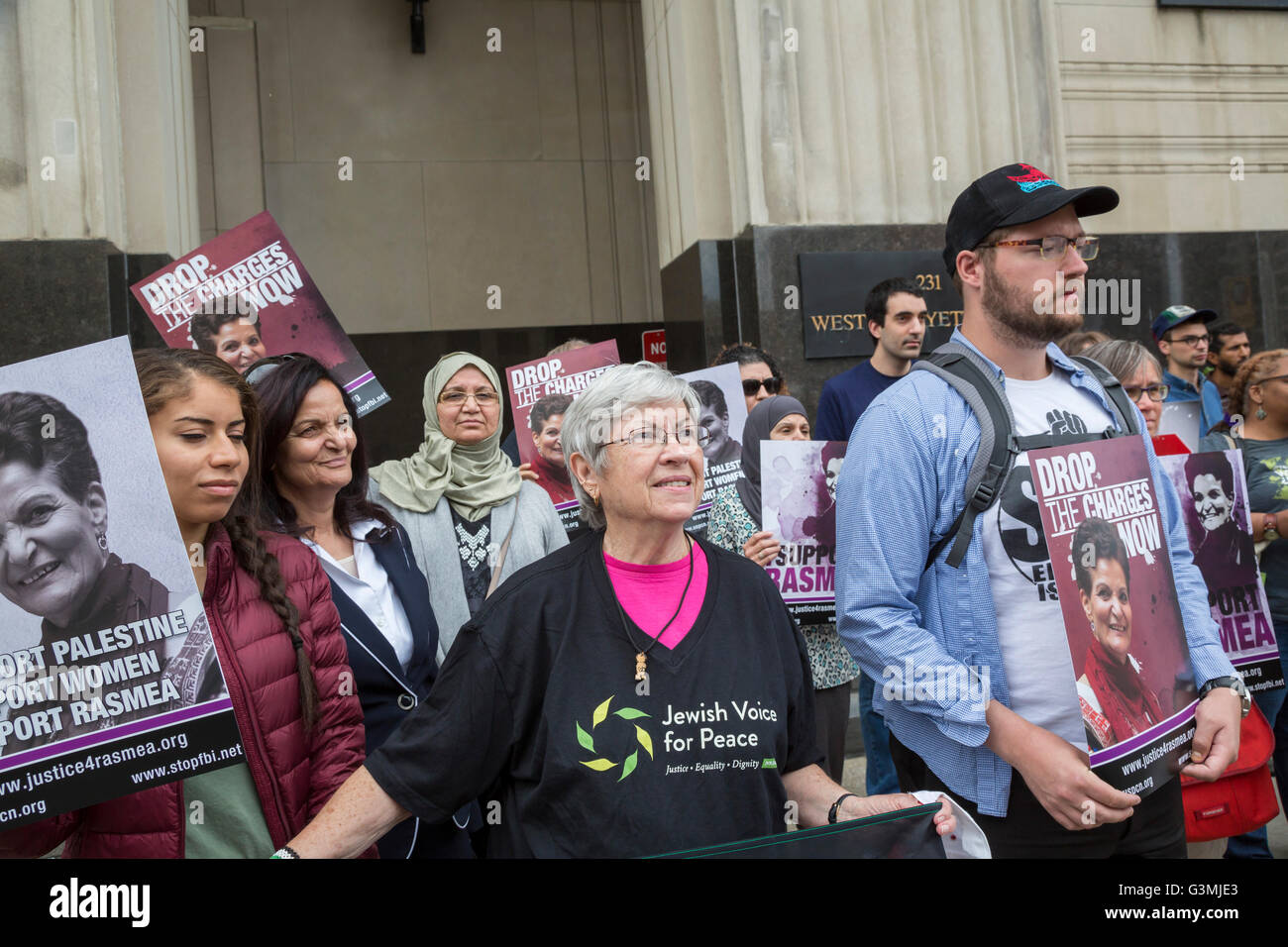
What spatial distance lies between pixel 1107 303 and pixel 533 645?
20.8 ft

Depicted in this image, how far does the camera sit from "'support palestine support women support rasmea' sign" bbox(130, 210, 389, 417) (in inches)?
160

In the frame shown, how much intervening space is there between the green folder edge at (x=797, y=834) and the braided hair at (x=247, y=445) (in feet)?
3.28

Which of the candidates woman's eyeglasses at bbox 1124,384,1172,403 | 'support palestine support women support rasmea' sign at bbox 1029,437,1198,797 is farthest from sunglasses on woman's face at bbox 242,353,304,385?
woman's eyeglasses at bbox 1124,384,1172,403

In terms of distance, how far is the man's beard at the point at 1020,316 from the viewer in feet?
8.38

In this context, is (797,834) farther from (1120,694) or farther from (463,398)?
(463,398)

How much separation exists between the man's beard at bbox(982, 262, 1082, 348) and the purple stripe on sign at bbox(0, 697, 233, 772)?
73.8 inches

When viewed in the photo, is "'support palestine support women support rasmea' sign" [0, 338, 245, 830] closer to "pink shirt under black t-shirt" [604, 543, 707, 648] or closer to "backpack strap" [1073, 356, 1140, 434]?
"pink shirt under black t-shirt" [604, 543, 707, 648]

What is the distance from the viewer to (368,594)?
3.15m

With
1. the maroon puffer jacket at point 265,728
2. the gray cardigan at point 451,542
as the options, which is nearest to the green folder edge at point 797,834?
the maroon puffer jacket at point 265,728

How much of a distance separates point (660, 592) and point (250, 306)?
8.40 feet
